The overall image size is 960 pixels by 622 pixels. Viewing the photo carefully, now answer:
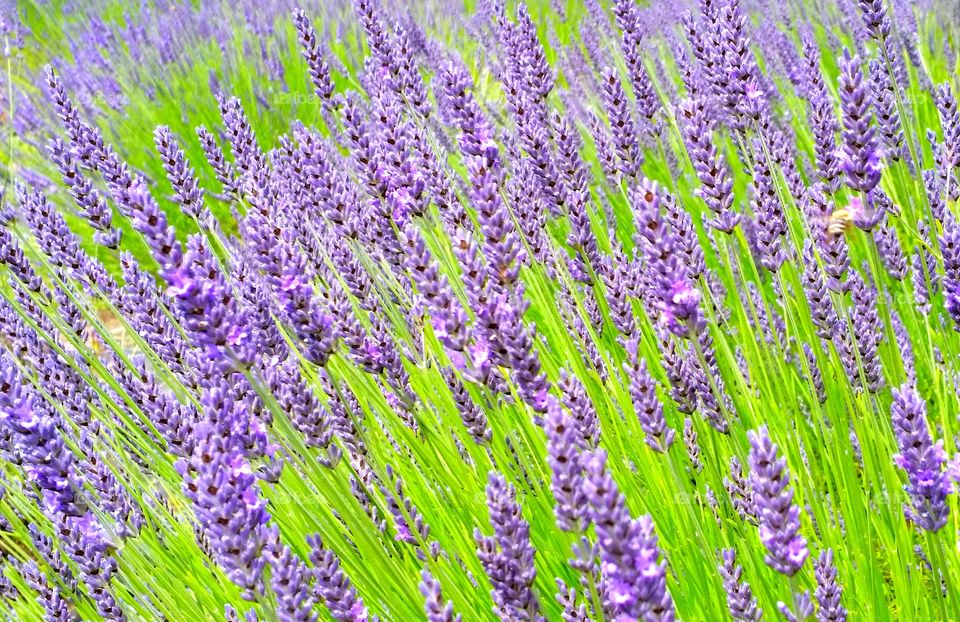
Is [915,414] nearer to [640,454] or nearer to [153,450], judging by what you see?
[640,454]

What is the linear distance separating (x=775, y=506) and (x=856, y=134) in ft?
2.78

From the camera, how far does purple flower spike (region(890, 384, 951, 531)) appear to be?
4.33 ft

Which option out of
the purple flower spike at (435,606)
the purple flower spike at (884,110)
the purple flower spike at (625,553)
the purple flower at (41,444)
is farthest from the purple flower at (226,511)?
the purple flower spike at (884,110)

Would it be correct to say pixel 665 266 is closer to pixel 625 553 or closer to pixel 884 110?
pixel 625 553

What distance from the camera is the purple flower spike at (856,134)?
175 cm

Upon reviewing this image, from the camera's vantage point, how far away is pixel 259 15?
689cm

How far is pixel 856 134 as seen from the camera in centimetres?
176

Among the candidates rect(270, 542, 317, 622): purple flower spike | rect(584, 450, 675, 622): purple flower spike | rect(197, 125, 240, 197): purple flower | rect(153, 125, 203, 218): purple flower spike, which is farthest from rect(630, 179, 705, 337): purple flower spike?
rect(197, 125, 240, 197): purple flower

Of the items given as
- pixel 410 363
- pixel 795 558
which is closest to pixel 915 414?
pixel 795 558

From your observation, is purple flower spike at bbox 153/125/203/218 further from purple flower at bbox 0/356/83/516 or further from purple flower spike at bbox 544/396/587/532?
purple flower spike at bbox 544/396/587/532

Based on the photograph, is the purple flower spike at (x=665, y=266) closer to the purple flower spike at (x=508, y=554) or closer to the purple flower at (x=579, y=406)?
the purple flower at (x=579, y=406)

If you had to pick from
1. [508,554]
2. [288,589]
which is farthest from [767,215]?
[288,589]

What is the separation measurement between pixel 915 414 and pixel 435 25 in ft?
21.5

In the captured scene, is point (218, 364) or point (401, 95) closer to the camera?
point (218, 364)
